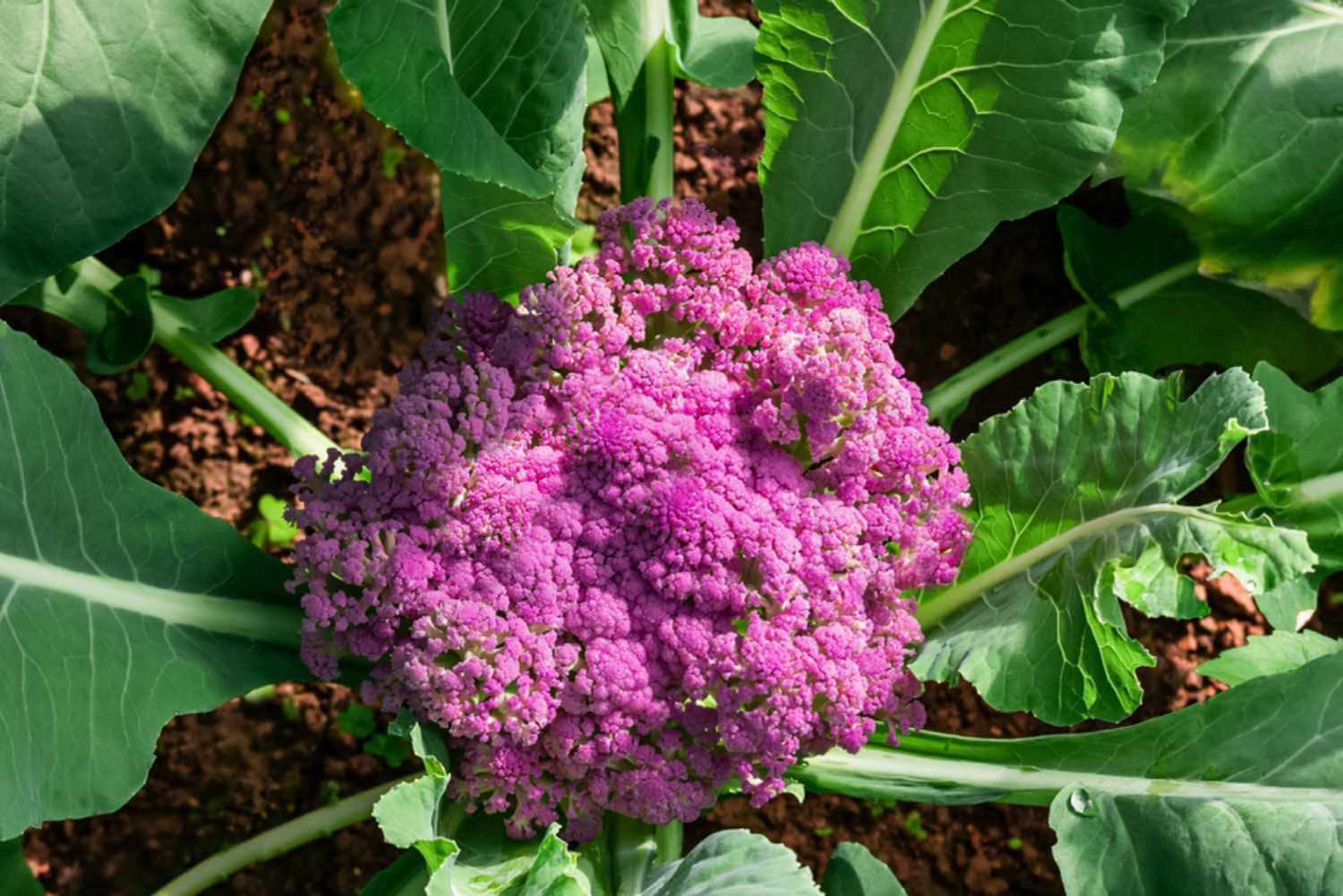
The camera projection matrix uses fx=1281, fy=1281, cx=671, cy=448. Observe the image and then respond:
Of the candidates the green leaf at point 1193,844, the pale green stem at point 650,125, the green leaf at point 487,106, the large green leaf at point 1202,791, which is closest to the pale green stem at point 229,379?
the green leaf at point 487,106

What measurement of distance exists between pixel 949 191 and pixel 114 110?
127 centimetres

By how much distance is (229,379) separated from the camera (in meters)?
2.40

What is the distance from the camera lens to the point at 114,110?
172 centimetres

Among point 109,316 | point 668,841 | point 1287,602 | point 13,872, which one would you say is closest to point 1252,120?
point 1287,602

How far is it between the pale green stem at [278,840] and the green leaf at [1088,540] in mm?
1123

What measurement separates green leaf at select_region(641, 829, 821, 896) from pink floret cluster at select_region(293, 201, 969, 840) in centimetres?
11

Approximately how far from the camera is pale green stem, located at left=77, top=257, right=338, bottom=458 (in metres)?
2.37

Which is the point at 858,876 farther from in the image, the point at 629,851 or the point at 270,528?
the point at 270,528

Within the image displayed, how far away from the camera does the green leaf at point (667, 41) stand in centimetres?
215

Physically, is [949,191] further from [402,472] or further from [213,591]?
[213,591]

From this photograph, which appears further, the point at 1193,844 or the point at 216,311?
the point at 216,311

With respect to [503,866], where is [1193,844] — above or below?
above

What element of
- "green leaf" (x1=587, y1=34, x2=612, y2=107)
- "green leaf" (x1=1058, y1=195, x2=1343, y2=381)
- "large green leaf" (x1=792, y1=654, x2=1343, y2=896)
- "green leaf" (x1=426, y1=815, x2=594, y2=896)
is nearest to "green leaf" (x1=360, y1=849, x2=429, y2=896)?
"green leaf" (x1=426, y1=815, x2=594, y2=896)

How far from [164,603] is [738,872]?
89cm
